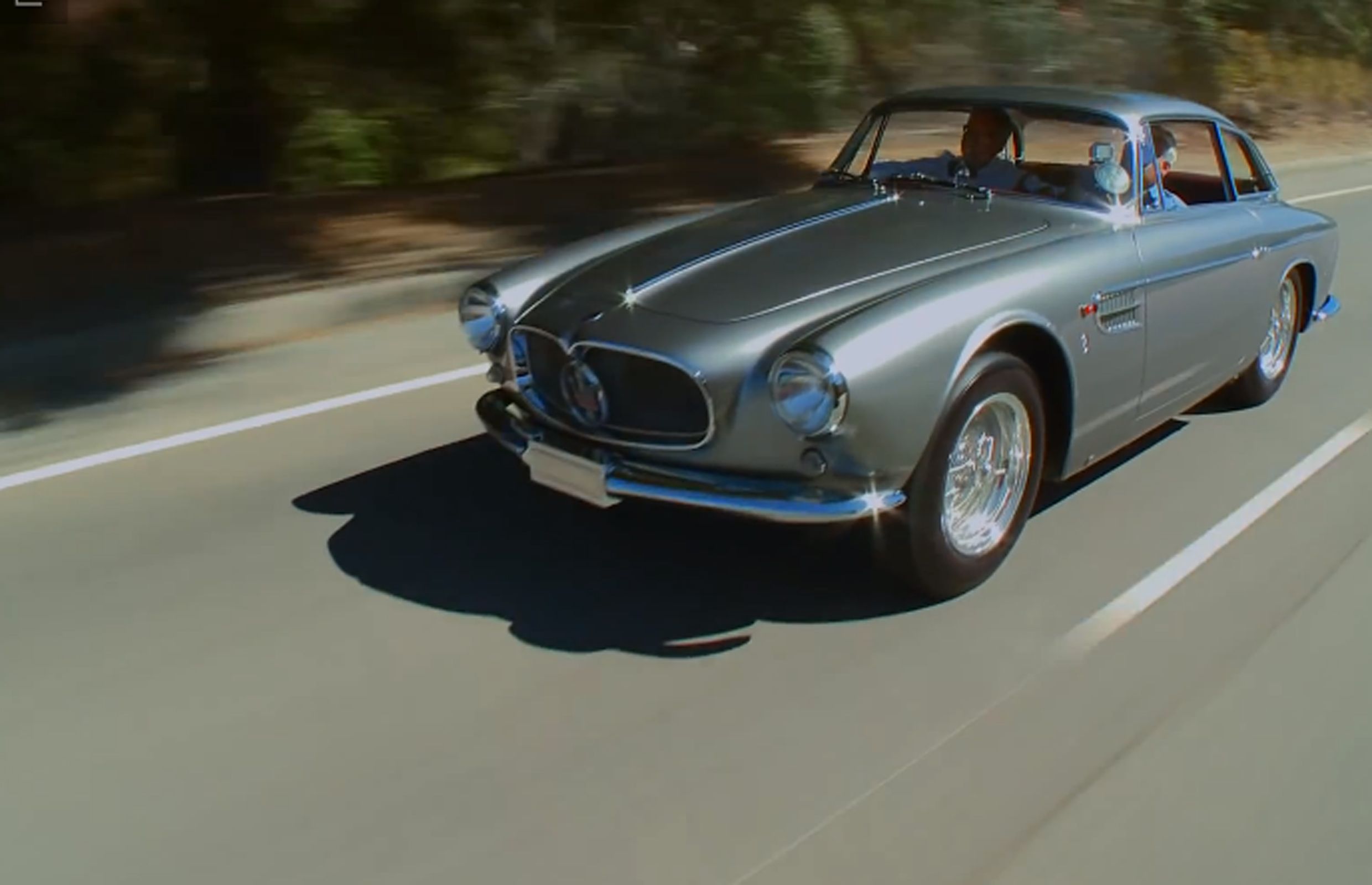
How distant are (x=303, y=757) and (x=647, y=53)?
862 centimetres

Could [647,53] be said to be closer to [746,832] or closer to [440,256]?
[440,256]

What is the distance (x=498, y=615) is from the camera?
4.18m

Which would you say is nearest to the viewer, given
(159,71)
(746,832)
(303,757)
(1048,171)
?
(746,832)

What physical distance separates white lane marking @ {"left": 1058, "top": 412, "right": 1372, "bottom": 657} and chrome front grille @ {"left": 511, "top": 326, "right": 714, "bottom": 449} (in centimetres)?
127

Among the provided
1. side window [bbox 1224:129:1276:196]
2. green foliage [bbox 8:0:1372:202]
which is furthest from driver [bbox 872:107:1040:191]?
green foliage [bbox 8:0:1372:202]

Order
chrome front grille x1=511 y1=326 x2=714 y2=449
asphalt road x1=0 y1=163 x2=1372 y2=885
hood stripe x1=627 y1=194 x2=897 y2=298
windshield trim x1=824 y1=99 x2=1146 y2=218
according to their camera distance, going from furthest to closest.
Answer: windshield trim x1=824 y1=99 x2=1146 y2=218
hood stripe x1=627 y1=194 x2=897 y2=298
chrome front grille x1=511 y1=326 x2=714 y2=449
asphalt road x1=0 y1=163 x2=1372 y2=885

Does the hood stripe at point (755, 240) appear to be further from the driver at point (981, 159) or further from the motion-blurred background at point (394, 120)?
the motion-blurred background at point (394, 120)

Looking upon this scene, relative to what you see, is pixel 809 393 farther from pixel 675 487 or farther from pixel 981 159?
pixel 981 159

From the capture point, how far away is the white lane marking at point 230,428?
5.45m

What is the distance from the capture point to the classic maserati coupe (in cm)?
401

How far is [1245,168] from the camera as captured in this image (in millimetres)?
6570

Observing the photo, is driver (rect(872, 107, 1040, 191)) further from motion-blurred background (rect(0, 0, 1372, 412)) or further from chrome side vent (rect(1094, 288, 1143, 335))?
motion-blurred background (rect(0, 0, 1372, 412))

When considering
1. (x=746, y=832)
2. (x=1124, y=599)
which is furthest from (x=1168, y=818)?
(x=1124, y=599)

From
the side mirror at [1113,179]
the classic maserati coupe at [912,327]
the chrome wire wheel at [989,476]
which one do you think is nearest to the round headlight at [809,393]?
the classic maserati coupe at [912,327]
